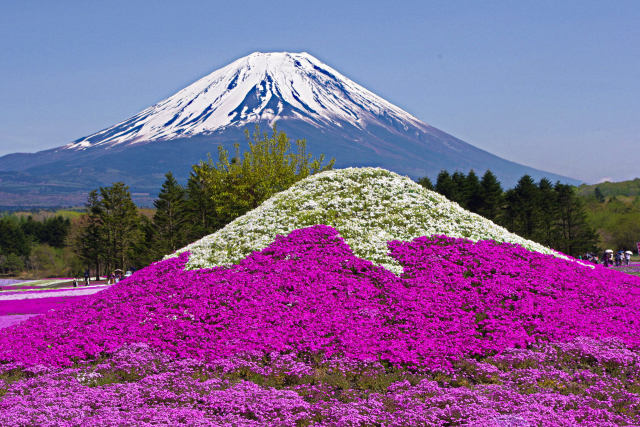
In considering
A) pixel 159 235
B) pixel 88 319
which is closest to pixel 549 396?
pixel 88 319

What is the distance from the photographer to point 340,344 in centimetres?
1254

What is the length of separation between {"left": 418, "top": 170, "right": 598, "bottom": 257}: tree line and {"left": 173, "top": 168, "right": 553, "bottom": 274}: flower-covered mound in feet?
163

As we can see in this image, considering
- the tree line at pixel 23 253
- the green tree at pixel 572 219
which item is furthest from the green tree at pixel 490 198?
the tree line at pixel 23 253

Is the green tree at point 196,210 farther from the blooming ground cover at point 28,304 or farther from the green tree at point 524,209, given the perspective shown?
the green tree at point 524,209

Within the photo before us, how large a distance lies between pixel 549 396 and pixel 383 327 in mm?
4800

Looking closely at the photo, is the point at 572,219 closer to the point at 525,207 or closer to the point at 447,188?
the point at 525,207

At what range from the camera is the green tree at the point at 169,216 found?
66750 mm

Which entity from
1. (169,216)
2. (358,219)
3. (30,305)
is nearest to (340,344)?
(358,219)

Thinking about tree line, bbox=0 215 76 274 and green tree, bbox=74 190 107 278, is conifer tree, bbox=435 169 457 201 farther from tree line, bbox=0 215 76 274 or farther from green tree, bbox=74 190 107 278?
tree line, bbox=0 215 76 274

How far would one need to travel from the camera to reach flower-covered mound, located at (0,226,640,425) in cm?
927

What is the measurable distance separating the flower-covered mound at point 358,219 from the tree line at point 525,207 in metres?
49.6

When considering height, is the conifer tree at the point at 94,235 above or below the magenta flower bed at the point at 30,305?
above

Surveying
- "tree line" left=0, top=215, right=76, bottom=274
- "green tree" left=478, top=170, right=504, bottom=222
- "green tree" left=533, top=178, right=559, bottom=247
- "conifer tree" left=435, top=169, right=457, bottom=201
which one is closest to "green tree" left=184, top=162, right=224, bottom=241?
"conifer tree" left=435, top=169, right=457, bottom=201

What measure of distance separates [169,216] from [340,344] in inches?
2294
